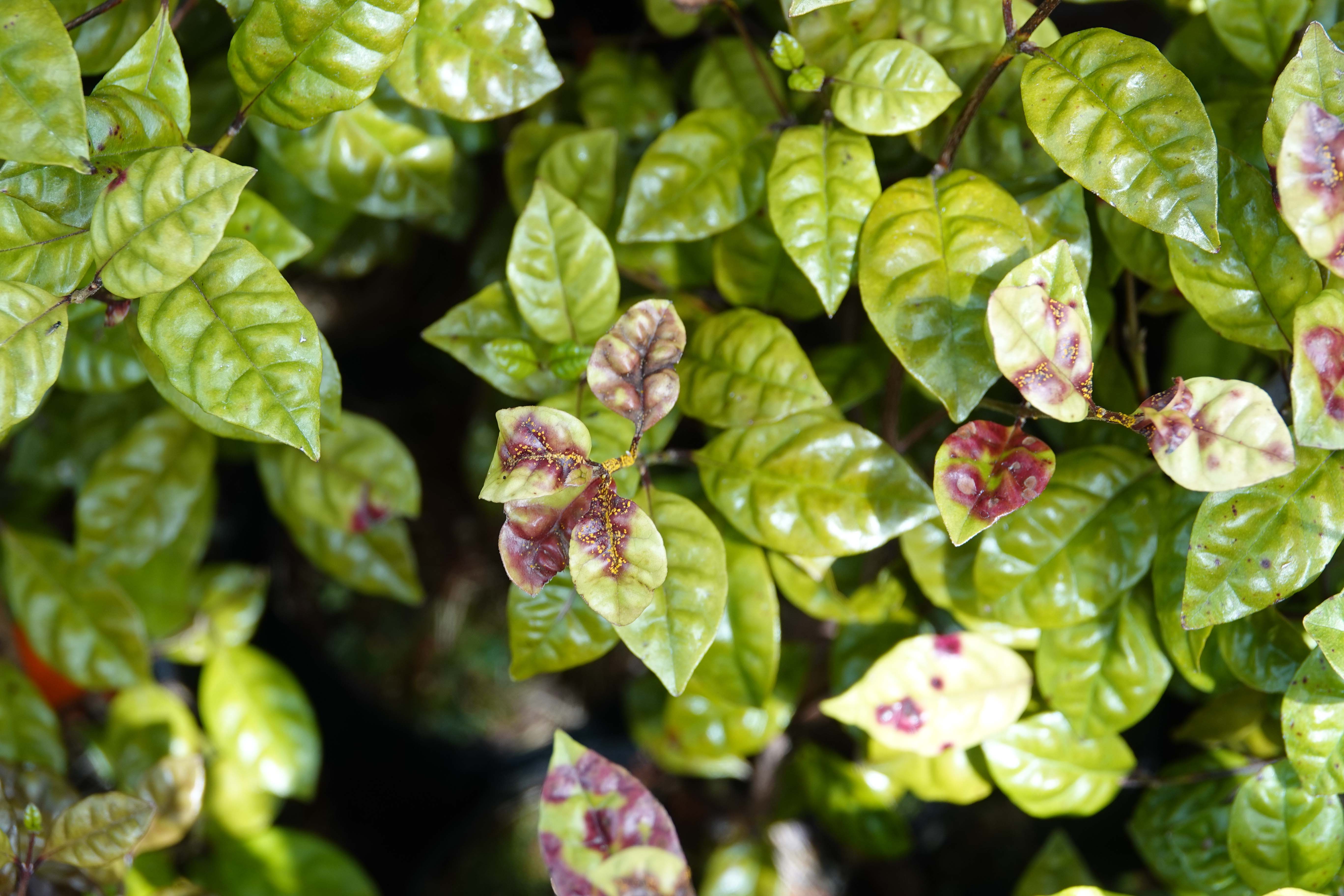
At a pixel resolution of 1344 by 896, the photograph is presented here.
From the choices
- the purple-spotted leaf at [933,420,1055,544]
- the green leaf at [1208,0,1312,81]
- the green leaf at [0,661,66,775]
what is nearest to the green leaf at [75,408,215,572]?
the green leaf at [0,661,66,775]

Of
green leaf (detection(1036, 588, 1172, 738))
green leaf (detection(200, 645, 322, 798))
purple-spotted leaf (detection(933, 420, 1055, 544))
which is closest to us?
purple-spotted leaf (detection(933, 420, 1055, 544))

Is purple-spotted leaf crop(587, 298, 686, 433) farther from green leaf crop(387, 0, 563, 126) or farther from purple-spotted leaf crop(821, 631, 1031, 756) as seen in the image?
purple-spotted leaf crop(821, 631, 1031, 756)

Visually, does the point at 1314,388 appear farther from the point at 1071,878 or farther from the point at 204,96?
the point at 204,96

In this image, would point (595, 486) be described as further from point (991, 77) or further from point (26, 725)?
point (26, 725)

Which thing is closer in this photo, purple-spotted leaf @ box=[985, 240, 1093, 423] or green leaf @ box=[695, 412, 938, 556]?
purple-spotted leaf @ box=[985, 240, 1093, 423]

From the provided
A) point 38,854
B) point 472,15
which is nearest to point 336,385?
point 472,15

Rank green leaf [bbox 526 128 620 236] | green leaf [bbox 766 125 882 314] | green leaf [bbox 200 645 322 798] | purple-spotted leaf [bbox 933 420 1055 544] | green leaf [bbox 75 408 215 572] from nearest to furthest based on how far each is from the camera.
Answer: purple-spotted leaf [bbox 933 420 1055 544]
green leaf [bbox 766 125 882 314]
green leaf [bbox 526 128 620 236]
green leaf [bbox 75 408 215 572]
green leaf [bbox 200 645 322 798]
